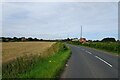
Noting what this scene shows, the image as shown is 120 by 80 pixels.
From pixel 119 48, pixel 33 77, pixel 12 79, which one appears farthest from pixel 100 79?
pixel 119 48

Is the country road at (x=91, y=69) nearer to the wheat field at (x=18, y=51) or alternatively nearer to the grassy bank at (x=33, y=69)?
the grassy bank at (x=33, y=69)

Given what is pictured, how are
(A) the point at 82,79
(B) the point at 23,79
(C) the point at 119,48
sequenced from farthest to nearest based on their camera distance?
(C) the point at 119,48 < (A) the point at 82,79 < (B) the point at 23,79

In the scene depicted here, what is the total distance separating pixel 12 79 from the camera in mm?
14180

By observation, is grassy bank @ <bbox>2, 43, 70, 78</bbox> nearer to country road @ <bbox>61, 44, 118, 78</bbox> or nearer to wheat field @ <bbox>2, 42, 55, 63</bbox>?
country road @ <bbox>61, 44, 118, 78</bbox>

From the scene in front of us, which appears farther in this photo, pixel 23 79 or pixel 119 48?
pixel 119 48

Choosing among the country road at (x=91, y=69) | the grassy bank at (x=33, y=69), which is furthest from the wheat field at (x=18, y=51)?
the country road at (x=91, y=69)

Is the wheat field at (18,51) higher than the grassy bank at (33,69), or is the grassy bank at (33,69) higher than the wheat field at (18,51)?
the grassy bank at (33,69)

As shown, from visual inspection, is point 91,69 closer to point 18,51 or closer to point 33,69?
point 33,69

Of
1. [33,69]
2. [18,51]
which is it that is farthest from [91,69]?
[18,51]

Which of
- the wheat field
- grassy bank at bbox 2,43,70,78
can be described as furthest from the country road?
the wheat field

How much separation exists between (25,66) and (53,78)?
722 centimetres

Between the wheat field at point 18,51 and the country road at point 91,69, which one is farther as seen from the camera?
the wheat field at point 18,51

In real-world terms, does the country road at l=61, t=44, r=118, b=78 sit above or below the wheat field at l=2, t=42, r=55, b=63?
above

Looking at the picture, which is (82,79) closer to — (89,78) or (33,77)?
(89,78)
